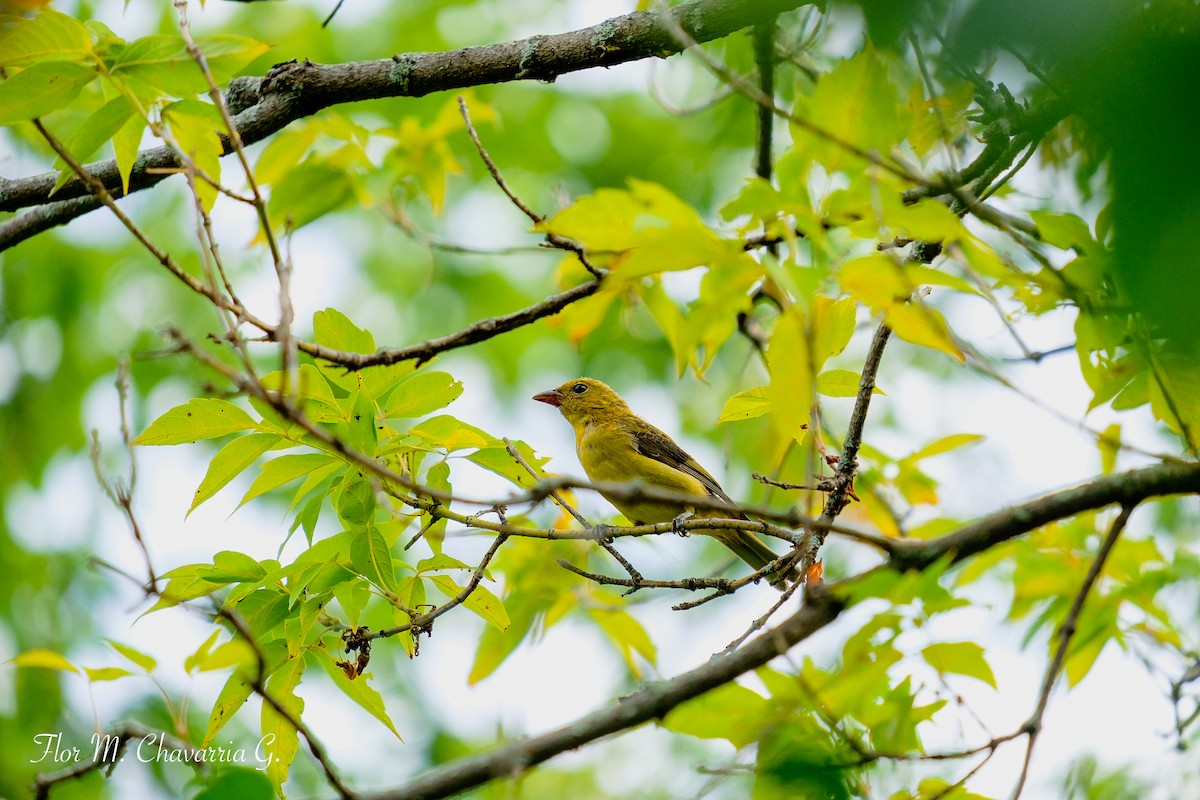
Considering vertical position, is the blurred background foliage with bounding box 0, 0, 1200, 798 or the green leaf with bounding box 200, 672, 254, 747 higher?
the blurred background foliage with bounding box 0, 0, 1200, 798

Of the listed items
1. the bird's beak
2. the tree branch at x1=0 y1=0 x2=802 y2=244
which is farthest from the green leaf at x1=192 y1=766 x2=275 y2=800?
the bird's beak

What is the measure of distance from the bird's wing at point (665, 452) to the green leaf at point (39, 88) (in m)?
4.94

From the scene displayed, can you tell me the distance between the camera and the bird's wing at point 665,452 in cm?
729

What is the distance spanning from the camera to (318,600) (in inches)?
115

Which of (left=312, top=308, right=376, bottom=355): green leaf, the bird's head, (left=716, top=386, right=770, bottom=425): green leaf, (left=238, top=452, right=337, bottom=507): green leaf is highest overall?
the bird's head

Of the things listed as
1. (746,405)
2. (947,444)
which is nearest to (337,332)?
(746,405)

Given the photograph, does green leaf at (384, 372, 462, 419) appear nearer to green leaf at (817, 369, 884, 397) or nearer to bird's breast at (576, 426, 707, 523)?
green leaf at (817, 369, 884, 397)

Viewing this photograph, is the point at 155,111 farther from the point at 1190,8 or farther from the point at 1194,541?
the point at 1194,541

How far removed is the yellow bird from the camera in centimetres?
658

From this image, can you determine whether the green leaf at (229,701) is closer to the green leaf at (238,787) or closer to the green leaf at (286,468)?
the green leaf at (286,468)

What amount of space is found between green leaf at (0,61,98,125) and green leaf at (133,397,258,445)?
904mm

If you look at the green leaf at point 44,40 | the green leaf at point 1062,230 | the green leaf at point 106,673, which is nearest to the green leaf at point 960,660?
the green leaf at point 1062,230

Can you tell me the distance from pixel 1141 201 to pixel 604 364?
40.3ft

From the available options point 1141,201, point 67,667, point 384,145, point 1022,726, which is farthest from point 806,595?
point 384,145
